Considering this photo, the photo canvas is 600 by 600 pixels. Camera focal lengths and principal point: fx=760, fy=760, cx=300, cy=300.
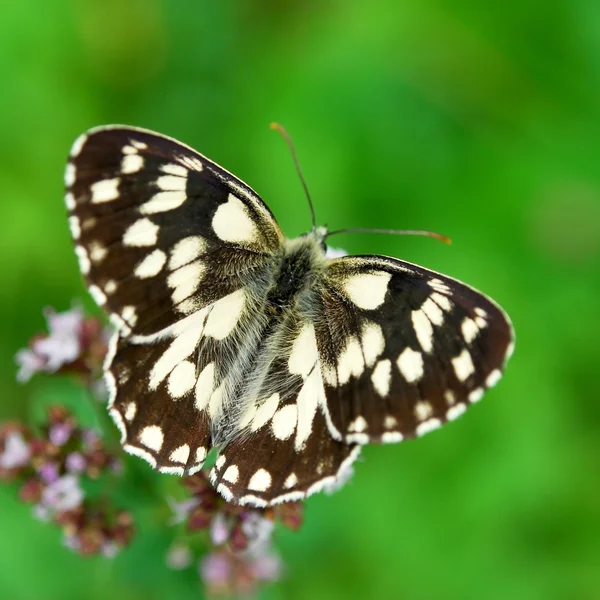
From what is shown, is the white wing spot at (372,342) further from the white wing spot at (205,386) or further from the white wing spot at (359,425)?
the white wing spot at (205,386)

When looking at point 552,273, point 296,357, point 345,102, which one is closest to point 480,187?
point 552,273

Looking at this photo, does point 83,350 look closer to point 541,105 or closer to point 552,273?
point 552,273

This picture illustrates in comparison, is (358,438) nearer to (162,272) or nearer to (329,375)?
(329,375)

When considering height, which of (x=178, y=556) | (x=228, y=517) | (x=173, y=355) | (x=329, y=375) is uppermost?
(x=329, y=375)

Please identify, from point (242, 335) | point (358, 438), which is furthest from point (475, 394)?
point (242, 335)

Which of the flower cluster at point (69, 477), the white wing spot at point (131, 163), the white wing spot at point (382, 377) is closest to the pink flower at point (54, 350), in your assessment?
the flower cluster at point (69, 477)

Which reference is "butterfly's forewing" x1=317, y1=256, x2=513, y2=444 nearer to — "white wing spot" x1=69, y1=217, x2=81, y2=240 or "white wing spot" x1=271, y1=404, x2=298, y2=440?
"white wing spot" x1=271, y1=404, x2=298, y2=440

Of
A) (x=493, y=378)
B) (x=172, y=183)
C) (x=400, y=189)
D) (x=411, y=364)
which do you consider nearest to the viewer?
(x=493, y=378)

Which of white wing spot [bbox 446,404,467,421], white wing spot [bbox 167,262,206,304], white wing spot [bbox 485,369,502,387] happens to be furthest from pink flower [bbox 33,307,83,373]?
white wing spot [bbox 485,369,502,387]
